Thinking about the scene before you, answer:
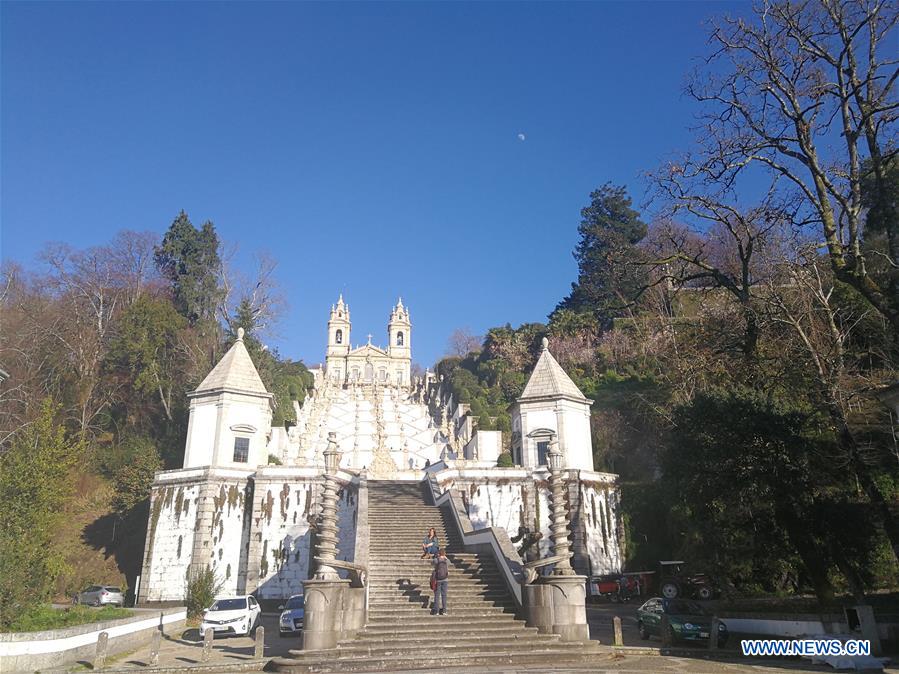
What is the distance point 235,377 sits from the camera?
28.1 meters

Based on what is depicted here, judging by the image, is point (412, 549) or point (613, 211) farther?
point (613, 211)

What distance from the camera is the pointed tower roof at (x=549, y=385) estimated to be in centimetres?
2803

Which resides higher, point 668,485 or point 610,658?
point 668,485

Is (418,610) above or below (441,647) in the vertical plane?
above

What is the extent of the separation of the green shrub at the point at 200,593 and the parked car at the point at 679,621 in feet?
48.3

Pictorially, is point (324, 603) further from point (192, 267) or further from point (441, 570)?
point (192, 267)

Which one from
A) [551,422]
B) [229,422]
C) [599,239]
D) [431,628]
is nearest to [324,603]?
[431,628]

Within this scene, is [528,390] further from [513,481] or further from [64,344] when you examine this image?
[64,344]

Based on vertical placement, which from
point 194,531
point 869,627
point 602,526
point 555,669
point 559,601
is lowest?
point 555,669

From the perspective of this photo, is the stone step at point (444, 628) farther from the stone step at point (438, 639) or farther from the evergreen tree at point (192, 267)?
the evergreen tree at point (192, 267)

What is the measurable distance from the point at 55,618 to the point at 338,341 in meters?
91.7

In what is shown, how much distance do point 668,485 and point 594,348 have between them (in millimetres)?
25721

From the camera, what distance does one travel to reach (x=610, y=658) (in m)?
13.5

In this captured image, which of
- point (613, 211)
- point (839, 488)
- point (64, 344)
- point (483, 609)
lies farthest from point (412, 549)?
point (613, 211)
